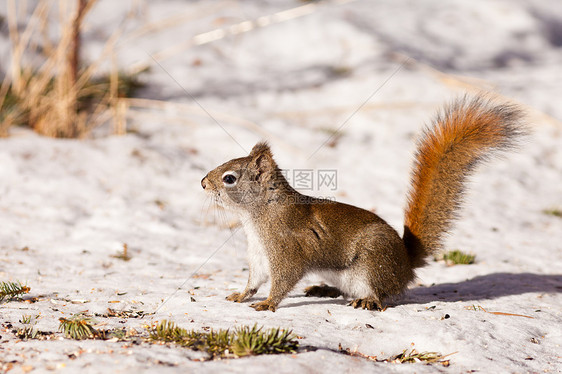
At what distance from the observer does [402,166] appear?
6.47 meters

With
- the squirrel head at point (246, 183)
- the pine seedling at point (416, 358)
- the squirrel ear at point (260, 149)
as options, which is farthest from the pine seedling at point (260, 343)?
the squirrel ear at point (260, 149)

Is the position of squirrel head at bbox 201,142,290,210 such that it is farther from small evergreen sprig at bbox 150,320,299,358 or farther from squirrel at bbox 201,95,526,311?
small evergreen sprig at bbox 150,320,299,358

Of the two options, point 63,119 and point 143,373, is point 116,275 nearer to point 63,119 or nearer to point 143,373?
point 143,373

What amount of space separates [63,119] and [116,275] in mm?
2774

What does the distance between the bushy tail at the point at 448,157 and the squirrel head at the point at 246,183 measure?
897mm

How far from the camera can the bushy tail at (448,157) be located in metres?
3.18

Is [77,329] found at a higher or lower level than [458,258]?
lower

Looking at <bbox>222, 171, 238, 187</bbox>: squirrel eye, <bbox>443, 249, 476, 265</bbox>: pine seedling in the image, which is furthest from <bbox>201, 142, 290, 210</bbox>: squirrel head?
<bbox>443, 249, 476, 265</bbox>: pine seedling

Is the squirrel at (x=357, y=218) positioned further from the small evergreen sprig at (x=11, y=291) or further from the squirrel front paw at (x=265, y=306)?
the small evergreen sprig at (x=11, y=291)

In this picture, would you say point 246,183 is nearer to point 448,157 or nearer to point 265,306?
point 265,306

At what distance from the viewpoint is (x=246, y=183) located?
3.28m

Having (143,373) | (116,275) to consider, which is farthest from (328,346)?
(116,275)

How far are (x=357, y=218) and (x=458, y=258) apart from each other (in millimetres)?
1545

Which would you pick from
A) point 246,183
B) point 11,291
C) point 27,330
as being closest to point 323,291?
point 246,183
